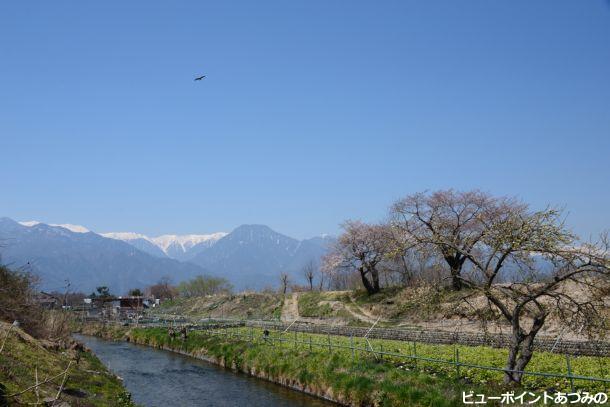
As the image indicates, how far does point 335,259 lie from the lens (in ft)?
258

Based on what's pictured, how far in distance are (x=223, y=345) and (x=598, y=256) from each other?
34.5m

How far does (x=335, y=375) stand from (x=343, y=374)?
72 cm

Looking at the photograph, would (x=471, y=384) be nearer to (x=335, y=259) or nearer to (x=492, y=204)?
(x=492, y=204)

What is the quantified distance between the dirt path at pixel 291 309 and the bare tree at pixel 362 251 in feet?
27.3

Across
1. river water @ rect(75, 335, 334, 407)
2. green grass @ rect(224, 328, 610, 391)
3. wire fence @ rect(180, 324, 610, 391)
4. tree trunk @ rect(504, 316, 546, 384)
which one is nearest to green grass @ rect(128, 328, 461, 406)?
wire fence @ rect(180, 324, 610, 391)

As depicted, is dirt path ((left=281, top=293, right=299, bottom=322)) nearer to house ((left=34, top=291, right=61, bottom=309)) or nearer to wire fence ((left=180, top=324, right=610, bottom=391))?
wire fence ((left=180, top=324, right=610, bottom=391))

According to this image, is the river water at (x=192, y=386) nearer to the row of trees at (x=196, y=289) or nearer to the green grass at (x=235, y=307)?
the green grass at (x=235, y=307)

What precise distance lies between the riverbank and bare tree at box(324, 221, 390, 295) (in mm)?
31068

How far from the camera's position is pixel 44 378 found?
63.0ft

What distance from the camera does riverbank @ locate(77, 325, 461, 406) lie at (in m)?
21.4

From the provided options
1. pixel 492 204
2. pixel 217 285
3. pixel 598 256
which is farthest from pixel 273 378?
pixel 217 285

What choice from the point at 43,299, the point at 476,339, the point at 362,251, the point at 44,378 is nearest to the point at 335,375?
the point at 44,378

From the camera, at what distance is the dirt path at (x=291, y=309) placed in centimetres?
7622

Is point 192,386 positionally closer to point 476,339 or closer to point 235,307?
point 476,339
